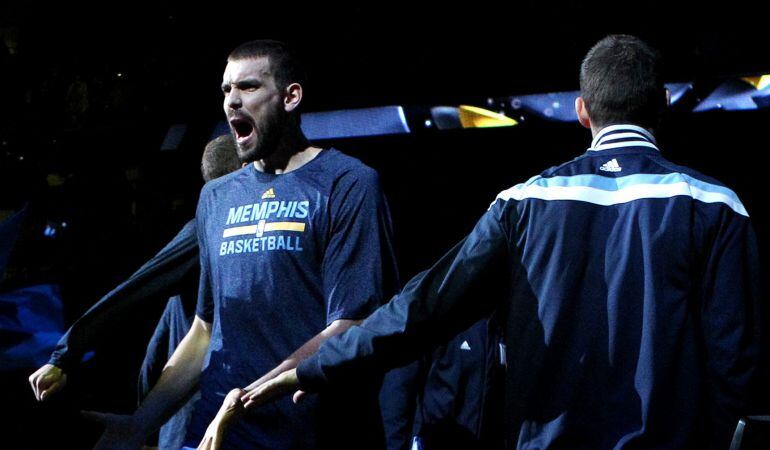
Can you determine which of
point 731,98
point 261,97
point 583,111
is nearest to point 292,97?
point 261,97

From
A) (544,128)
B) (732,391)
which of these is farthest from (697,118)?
Result: (732,391)

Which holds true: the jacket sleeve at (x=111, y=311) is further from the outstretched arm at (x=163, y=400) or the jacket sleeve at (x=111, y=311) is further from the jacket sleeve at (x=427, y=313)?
the jacket sleeve at (x=427, y=313)

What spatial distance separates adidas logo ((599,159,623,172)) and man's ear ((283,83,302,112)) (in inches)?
40.3

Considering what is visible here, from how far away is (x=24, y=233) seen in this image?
554cm

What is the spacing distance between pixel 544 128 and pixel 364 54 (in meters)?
1.26

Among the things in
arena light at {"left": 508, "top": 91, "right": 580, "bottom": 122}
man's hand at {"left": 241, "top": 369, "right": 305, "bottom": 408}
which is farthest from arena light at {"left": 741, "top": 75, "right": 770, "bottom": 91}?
man's hand at {"left": 241, "top": 369, "right": 305, "bottom": 408}

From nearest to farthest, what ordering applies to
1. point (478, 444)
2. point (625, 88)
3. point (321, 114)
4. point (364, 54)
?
1. point (625, 88)
2. point (478, 444)
3. point (364, 54)
4. point (321, 114)

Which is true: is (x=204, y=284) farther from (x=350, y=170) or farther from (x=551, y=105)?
(x=551, y=105)

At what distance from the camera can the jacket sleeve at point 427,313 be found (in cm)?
181

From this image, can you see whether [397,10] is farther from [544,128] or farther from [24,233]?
[24,233]

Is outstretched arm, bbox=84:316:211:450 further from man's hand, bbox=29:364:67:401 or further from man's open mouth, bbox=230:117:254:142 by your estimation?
man's open mouth, bbox=230:117:254:142

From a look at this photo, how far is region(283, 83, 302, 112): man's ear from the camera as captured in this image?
2543 millimetres

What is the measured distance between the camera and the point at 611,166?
6.09 ft

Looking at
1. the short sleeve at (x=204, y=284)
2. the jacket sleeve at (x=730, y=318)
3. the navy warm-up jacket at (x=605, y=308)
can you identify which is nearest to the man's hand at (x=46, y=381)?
the short sleeve at (x=204, y=284)
